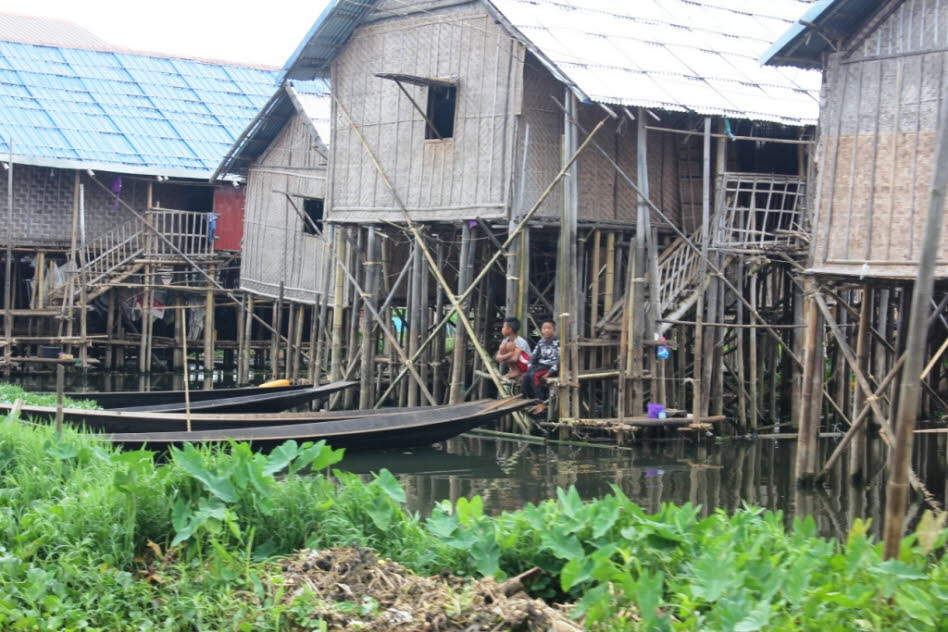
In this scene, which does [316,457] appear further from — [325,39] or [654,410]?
[325,39]

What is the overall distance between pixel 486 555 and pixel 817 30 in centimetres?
702

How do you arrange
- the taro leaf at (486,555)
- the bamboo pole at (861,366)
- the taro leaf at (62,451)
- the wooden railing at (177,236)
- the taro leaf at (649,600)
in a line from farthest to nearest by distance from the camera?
the wooden railing at (177,236)
the bamboo pole at (861,366)
the taro leaf at (62,451)
the taro leaf at (486,555)
the taro leaf at (649,600)

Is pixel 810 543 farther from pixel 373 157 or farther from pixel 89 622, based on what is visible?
pixel 373 157

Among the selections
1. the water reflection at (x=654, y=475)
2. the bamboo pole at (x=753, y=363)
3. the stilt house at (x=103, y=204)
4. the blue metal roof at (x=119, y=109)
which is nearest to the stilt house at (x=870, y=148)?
the water reflection at (x=654, y=475)

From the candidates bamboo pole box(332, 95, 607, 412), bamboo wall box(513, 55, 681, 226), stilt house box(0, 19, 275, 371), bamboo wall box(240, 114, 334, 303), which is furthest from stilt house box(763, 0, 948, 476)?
stilt house box(0, 19, 275, 371)

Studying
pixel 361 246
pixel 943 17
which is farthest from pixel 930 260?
pixel 361 246

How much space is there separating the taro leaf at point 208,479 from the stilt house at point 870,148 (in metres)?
6.20

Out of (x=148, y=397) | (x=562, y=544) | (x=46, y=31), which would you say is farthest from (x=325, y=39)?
(x=46, y=31)

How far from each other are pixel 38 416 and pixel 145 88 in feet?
46.7

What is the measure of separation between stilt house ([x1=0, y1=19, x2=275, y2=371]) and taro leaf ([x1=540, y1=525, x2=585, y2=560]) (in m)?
16.9

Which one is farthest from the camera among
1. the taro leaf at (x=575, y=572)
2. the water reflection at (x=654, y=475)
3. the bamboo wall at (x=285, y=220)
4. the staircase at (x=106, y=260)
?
the staircase at (x=106, y=260)

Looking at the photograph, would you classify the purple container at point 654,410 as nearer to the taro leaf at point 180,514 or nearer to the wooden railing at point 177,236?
the taro leaf at point 180,514

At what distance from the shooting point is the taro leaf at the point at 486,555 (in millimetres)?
5668

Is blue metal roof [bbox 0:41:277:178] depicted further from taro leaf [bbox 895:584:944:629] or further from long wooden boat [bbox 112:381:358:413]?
taro leaf [bbox 895:584:944:629]
